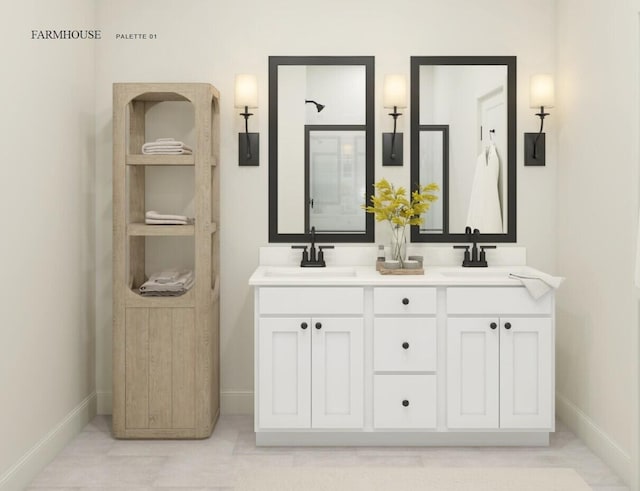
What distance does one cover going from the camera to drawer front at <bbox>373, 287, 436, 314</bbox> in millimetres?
3346

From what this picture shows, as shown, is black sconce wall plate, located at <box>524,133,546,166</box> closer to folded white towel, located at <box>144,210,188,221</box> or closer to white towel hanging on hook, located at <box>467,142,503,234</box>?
white towel hanging on hook, located at <box>467,142,503,234</box>

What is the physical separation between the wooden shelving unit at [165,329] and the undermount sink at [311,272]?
1.27 ft

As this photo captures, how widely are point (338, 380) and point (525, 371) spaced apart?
3.01 ft

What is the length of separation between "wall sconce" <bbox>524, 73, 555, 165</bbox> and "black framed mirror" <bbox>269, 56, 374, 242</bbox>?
893 millimetres

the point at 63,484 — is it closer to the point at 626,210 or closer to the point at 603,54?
the point at 626,210

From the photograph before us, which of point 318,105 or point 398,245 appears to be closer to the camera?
point 398,245

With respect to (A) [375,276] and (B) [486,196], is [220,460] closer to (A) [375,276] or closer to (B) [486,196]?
(A) [375,276]

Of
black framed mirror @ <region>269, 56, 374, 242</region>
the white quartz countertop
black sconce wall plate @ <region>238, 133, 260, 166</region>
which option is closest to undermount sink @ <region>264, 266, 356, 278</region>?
the white quartz countertop

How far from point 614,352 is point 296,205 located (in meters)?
1.83

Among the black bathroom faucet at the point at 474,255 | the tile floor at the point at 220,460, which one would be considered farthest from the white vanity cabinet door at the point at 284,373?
the black bathroom faucet at the point at 474,255

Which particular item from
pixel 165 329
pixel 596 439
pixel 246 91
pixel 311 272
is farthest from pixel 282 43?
pixel 596 439

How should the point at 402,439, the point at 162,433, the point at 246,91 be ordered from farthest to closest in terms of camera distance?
the point at 246,91
the point at 162,433
the point at 402,439

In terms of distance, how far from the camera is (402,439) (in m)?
3.43

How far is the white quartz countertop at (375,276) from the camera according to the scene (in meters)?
3.33
